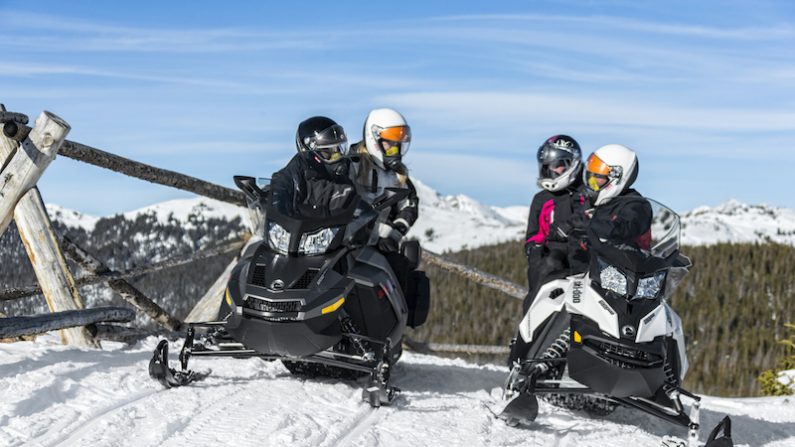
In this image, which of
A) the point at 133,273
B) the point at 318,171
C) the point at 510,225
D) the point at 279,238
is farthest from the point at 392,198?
the point at 510,225

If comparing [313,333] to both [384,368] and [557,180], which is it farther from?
[557,180]

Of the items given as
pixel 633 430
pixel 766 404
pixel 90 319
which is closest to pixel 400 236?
pixel 633 430

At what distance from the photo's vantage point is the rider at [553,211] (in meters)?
6.93

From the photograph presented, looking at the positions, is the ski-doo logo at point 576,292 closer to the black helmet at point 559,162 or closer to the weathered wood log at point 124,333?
the black helmet at point 559,162

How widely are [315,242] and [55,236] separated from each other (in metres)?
2.90

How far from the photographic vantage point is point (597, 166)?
21.7 feet

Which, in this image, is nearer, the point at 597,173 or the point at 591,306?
the point at 591,306

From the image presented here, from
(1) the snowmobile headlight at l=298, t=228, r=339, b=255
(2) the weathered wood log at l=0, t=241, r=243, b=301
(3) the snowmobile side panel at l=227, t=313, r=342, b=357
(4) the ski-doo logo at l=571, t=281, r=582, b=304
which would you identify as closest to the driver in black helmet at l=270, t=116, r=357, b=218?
(1) the snowmobile headlight at l=298, t=228, r=339, b=255

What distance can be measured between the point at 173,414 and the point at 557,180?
3.39 metres

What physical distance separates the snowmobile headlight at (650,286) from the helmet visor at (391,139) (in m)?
2.26

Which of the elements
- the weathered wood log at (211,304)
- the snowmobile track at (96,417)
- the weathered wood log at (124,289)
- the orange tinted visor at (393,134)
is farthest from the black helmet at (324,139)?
the weathered wood log at (211,304)

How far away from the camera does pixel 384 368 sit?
6211 mm

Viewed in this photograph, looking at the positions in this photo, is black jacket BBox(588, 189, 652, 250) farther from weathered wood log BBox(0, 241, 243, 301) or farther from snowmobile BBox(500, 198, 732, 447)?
weathered wood log BBox(0, 241, 243, 301)

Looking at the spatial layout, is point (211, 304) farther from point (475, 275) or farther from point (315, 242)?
point (315, 242)
